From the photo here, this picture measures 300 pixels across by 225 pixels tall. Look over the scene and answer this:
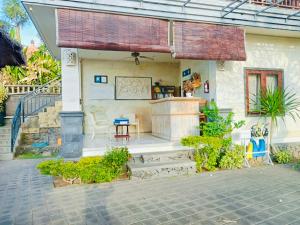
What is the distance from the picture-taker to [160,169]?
5113mm

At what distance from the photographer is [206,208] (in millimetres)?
3439

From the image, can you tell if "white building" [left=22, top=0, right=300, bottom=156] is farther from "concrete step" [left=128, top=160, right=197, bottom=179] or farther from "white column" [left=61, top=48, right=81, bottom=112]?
"concrete step" [left=128, top=160, right=197, bottom=179]

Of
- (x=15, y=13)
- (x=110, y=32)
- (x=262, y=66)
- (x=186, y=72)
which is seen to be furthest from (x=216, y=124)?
(x=15, y=13)

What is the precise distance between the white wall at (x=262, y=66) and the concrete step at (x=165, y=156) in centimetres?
174

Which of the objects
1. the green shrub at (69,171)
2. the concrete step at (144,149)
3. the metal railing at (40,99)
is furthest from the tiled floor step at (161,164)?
the metal railing at (40,99)

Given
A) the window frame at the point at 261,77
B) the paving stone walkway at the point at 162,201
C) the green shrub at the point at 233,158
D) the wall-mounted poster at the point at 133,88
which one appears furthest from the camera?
the wall-mounted poster at the point at 133,88

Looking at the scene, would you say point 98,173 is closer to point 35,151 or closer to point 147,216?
point 147,216

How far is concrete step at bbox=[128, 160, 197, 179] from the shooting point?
495cm

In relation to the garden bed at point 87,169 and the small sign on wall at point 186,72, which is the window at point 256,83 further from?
the garden bed at point 87,169

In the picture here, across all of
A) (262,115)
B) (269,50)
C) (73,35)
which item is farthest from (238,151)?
(73,35)

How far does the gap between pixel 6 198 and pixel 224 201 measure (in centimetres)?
356

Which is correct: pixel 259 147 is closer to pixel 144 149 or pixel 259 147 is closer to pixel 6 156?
pixel 144 149

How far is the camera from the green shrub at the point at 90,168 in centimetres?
453

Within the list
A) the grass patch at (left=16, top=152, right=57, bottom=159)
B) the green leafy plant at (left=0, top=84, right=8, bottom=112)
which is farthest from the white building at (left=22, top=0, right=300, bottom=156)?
the green leafy plant at (left=0, top=84, right=8, bottom=112)
